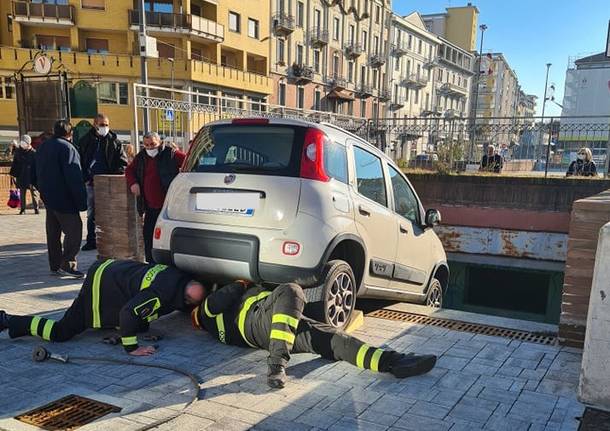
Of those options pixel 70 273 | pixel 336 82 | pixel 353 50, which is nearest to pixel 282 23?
pixel 336 82

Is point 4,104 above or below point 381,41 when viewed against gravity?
below

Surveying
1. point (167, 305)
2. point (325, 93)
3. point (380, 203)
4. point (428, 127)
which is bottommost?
point (167, 305)

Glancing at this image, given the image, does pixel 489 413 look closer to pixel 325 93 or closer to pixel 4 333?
pixel 4 333

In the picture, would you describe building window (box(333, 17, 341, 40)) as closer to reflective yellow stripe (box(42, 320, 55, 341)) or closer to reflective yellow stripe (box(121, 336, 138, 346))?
reflective yellow stripe (box(42, 320, 55, 341))

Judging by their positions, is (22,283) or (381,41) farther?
(381,41)

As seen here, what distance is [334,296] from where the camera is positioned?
442 cm

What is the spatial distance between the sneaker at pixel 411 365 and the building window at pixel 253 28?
128 feet

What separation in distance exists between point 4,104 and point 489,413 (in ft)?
125

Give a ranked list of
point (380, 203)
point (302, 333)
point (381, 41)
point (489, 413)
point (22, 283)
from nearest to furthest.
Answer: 1. point (489, 413)
2. point (302, 333)
3. point (380, 203)
4. point (22, 283)
5. point (381, 41)

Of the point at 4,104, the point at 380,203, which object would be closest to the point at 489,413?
the point at 380,203

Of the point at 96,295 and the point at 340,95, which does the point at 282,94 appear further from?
the point at 96,295

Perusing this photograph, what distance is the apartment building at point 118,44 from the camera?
110 ft

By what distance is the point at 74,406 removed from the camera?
3271mm

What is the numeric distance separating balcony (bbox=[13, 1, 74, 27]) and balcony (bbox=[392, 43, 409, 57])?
36405 millimetres
